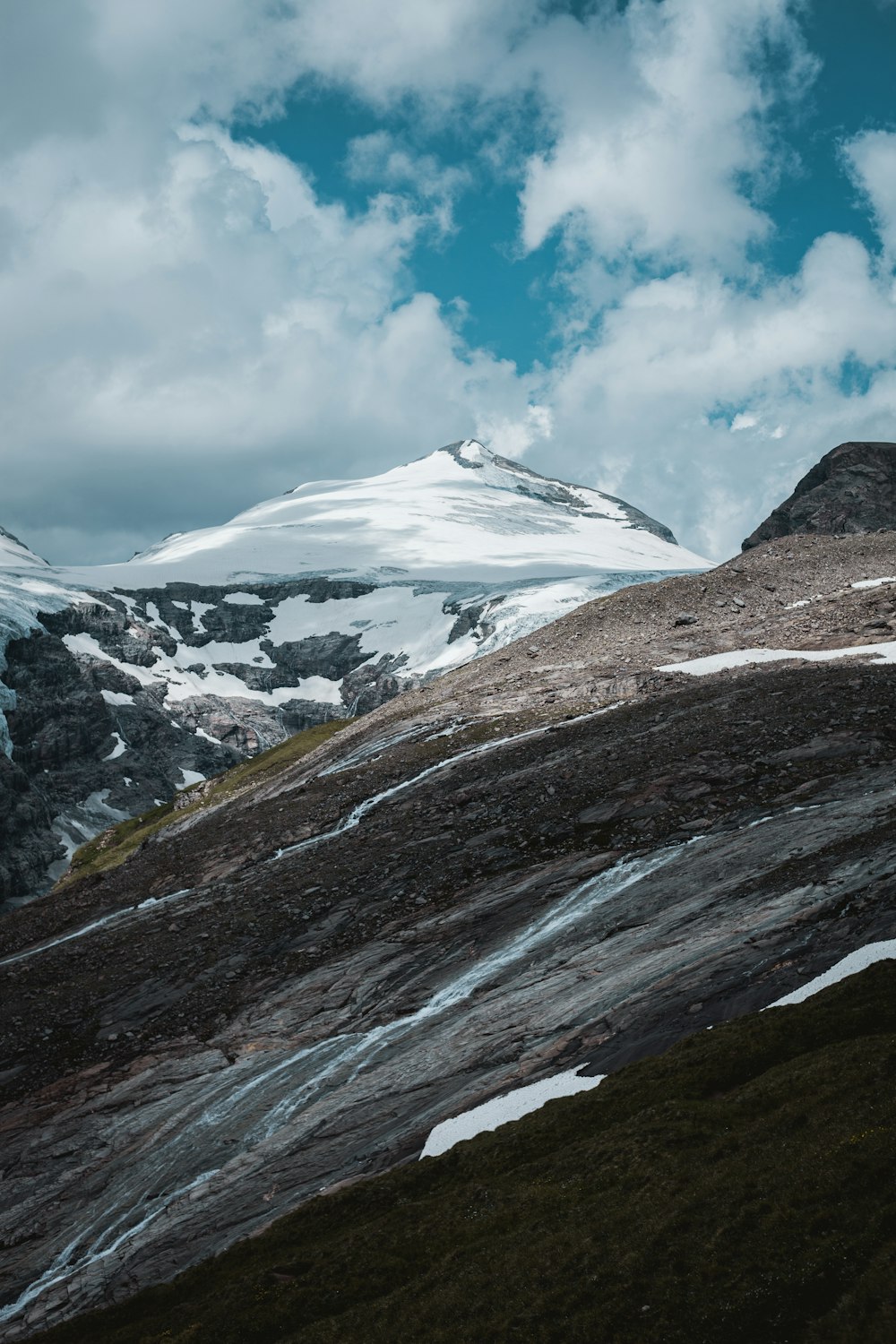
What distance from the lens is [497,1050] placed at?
29094 millimetres

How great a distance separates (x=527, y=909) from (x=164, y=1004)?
1563cm

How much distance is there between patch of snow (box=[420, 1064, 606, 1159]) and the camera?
2575cm

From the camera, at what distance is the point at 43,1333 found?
23375mm

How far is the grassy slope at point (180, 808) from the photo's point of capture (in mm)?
101919

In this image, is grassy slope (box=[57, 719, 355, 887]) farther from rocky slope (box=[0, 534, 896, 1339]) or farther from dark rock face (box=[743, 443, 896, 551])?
dark rock face (box=[743, 443, 896, 551])

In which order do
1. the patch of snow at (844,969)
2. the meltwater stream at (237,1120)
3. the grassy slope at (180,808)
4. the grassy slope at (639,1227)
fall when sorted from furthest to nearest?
the grassy slope at (180,808) → the meltwater stream at (237,1120) → the patch of snow at (844,969) → the grassy slope at (639,1227)

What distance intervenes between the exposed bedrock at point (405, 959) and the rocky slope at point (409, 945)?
4.7 inches

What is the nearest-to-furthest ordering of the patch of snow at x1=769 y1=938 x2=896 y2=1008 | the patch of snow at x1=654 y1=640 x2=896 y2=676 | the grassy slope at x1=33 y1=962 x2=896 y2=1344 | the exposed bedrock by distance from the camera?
the grassy slope at x1=33 y1=962 x2=896 y2=1344 < the patch of snow at x1=769 y1=938 x2=896 y2=1008 < the exposed bedrock < the patch of snow at x1=654 y1=640 x2=896 y2=676

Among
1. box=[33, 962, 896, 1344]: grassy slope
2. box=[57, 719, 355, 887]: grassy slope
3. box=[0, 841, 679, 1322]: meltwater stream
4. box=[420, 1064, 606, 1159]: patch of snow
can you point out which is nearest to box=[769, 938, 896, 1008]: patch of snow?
box=[33, 962, 896, 1344]: grassy slope

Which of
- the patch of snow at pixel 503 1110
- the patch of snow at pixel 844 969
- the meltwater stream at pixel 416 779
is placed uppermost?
the meltwater stream at pixel 416 779

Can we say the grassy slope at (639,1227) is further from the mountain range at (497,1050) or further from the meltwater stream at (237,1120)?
the meltwater stream at (237,1120)

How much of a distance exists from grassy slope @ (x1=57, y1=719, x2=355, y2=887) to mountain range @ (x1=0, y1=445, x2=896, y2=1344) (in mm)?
43967

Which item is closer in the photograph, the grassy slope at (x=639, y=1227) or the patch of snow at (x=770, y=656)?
the grassy slope at (x=639, y=1227)

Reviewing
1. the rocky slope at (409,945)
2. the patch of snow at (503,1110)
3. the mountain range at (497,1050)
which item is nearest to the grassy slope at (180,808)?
the rocky slope at (409,945)
